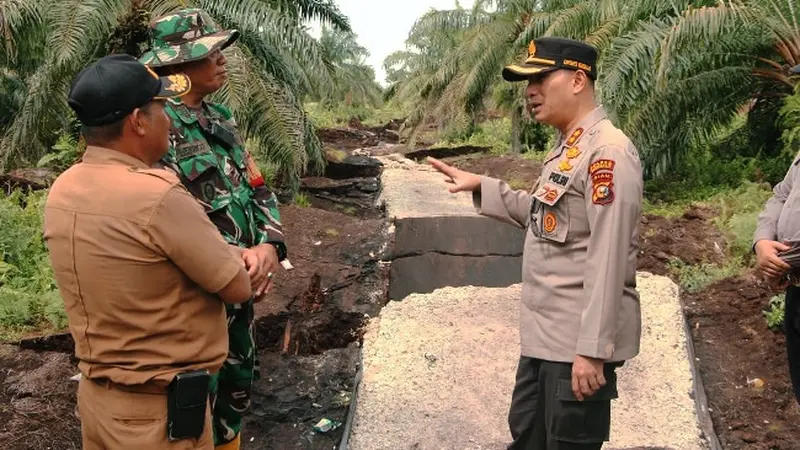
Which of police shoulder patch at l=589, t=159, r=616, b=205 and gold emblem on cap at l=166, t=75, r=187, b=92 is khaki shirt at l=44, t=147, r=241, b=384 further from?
police shoulder patch at l=589, t=159, r=616, b=205

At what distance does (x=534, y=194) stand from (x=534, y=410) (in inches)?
30.0

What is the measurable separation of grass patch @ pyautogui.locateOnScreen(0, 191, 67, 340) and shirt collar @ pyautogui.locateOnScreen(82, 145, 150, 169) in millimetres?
3743

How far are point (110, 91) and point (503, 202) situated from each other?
58.5 inches

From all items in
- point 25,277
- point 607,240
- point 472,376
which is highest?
point 607,240

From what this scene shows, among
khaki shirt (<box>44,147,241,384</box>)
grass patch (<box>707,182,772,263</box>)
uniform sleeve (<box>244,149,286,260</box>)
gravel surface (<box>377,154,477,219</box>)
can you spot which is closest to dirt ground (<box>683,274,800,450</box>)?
grass patch (<box>707,182,772,263</box>)

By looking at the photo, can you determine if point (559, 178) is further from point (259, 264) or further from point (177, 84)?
point (177, 84)

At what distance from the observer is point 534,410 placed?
2.74 metres

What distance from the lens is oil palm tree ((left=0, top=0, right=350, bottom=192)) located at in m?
7.45

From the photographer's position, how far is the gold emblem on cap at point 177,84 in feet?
7.78

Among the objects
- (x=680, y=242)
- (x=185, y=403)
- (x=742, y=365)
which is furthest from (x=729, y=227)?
(x=185, y=403)

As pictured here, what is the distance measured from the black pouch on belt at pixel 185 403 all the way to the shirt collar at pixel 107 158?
578 millimetres

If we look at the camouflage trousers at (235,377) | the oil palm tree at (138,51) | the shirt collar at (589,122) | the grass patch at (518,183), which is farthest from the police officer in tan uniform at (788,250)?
the grass patch at (518,183)

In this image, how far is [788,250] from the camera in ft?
9.76

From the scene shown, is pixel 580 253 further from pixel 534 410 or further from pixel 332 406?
pixel 332 406
